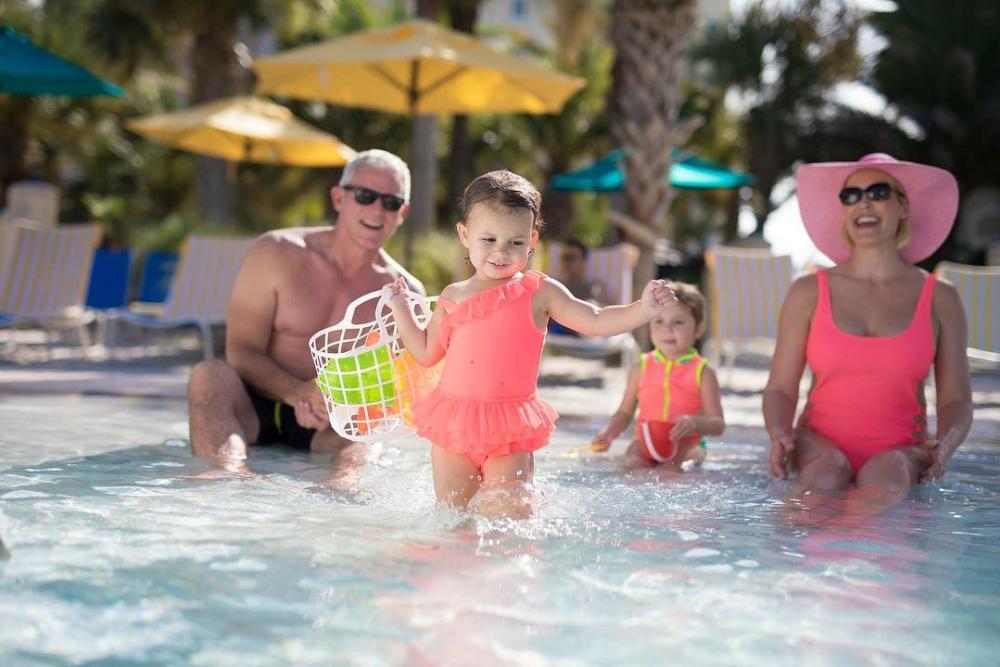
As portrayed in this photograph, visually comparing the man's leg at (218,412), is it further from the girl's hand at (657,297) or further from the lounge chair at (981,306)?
the lounge chair at (981,306)

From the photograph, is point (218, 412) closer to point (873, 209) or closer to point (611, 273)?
point (873, 209)

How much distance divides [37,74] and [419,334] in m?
7.50

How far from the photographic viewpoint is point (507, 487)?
3.59m

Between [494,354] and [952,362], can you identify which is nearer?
[494,354]

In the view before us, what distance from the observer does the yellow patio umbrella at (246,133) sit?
12.9 m

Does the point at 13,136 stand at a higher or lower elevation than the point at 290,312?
higher

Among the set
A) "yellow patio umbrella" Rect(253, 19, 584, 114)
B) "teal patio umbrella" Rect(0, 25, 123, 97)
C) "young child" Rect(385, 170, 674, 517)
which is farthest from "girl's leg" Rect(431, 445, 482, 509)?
"teal patio umbrella" Rect(0, 25, 123, 97)

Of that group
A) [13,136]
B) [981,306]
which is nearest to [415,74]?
[981,306]

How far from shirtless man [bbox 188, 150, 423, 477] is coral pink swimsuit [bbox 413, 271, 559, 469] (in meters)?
1.08

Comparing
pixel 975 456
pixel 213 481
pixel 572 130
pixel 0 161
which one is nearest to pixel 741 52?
pixel 572 130

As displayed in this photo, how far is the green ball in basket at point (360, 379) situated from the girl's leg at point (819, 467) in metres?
1.62

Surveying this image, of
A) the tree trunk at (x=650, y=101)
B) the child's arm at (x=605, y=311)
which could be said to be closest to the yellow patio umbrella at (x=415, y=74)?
the tree trunk at (x=650, y=101)

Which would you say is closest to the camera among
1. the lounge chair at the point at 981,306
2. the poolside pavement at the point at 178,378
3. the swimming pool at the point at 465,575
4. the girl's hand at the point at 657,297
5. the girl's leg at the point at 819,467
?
the swimming pool at the point at 465,575

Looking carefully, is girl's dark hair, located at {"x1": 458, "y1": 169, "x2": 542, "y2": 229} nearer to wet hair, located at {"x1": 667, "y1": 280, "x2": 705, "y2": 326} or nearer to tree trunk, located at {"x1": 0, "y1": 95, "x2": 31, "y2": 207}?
wet hair, located at {"x1": 667, "y1": 280, "x2": 705, "y2": 326}
